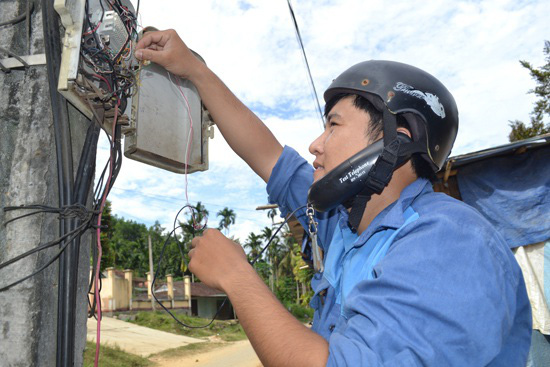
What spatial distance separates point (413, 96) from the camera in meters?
2.09

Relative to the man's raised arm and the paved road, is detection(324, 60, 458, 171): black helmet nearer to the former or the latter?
the man's raised arm

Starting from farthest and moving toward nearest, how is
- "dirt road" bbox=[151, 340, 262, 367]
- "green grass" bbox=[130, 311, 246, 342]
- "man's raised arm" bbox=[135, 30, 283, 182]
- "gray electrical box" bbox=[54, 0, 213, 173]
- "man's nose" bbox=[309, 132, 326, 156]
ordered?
1. "green grass" bbox=[130, 311, 246, 342]
2. "dirt road" bbox=[151, 340, 262, 367]
3. "man's raised arm" bbox=[135, 30, 283, 182]
4. "man's nose" bbox=[309, 132, 326, 156]
5. "gray electrical box" bbox=[54, 0, 213, 173]

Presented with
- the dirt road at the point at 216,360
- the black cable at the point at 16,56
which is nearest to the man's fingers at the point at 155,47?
the black cable at the point at 16,56

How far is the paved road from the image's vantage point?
17891 mm

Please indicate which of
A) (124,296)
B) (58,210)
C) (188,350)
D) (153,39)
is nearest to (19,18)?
(153,39)

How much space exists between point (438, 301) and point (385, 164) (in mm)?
744

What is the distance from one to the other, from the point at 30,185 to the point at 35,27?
76cm

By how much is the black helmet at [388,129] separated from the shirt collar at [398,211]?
10cm

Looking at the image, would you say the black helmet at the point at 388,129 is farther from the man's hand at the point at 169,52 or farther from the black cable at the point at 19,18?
the black cable at the point at 19,18

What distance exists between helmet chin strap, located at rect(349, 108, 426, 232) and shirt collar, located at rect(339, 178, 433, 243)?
0.31 ft

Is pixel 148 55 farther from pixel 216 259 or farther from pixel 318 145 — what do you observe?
pixel 216 259

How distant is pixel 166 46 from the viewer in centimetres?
254

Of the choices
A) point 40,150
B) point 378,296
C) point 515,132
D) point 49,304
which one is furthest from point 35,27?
point 515,132

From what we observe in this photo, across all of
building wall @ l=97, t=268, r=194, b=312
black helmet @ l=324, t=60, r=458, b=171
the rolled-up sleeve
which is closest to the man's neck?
black helmet @ l=324, t=60, r=458, b=171
